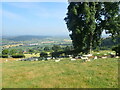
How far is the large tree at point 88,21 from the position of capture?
70.8 ft

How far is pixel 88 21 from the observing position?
70.1ft

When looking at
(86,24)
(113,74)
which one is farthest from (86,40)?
(113,74)

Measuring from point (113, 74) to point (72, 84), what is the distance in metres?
3.39

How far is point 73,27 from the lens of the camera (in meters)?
22.6

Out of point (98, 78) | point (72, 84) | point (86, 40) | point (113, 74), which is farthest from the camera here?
point (86, 40)

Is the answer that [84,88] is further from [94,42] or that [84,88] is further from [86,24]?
[94,42]

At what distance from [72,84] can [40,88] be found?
172 centimetres

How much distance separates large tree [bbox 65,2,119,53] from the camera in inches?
850

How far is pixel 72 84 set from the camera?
7.57 m

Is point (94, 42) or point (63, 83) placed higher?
point (94, 42)

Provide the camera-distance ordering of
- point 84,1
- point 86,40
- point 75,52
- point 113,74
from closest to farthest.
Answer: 1. point 113,74
2. point 84,1
3. point 86,40
4. point 75,52

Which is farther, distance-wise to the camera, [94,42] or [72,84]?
[94,42]

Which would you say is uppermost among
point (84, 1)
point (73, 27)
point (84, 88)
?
point (84, 1)

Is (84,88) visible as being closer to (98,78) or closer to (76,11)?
(98,78)
